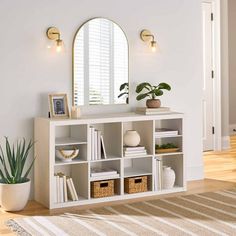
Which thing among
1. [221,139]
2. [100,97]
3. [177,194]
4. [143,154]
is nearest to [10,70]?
[100,97]

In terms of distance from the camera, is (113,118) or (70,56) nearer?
(113,118)

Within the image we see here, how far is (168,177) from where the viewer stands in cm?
486

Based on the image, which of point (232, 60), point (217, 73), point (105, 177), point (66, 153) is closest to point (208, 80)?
point (217, 73)

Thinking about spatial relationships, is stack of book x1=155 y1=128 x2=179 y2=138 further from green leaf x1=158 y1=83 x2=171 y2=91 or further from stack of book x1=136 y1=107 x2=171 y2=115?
green leaf x1=158 y1=83 x2=171 y2=91

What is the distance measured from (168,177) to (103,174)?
2.20ft

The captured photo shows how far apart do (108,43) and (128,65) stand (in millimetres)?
299

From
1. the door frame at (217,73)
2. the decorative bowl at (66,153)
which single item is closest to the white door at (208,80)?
the door frame at (217,73)

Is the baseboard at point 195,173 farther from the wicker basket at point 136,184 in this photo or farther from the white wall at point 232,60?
the white wall at point 232,60

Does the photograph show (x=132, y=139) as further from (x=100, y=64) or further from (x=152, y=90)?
(x=100, y=64)

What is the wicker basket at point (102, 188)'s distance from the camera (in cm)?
450

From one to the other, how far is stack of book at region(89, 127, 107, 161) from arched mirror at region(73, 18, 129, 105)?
39cm

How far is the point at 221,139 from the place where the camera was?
7383 millimetres

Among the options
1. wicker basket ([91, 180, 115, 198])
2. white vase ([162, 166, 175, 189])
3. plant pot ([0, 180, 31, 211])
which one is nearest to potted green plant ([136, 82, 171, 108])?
white vase ([162, 166, 175, 189])

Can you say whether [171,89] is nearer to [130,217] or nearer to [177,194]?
[177,194]
